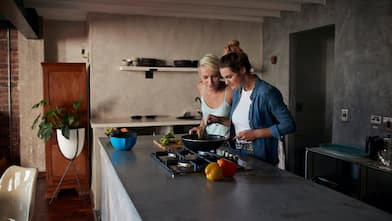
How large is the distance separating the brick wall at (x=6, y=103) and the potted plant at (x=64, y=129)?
1473 millimetres

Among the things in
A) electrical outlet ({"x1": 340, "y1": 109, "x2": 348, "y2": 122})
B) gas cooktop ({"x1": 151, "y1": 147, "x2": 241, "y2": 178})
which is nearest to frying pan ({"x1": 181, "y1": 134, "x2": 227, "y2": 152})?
gas cooktop ({"x1": 151, "y1": 147, "x2": 241, "y2": 178})

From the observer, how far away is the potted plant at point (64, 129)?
4609 mm

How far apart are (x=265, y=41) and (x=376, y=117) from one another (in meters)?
2.55

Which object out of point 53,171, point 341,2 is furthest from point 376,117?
point 53,171

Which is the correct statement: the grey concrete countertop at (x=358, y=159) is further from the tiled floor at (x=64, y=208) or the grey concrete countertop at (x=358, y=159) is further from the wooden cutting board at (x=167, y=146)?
the tiled floor at (x=64, y=208)

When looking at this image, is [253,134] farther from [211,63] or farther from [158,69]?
[158,69]

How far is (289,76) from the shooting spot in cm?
530

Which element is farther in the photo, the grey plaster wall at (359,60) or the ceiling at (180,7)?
the ceiling at (180,7)

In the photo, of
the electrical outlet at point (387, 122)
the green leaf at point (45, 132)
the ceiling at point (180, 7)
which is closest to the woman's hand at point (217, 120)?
the electrical outlet at point (387, 122)

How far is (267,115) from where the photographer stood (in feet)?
8.28

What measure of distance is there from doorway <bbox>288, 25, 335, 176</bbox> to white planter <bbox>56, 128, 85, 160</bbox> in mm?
2887

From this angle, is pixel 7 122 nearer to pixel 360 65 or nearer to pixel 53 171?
pixel 53 171

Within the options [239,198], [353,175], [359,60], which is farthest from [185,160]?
[359,60]

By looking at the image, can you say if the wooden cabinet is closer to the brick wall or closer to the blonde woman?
the brick wall
